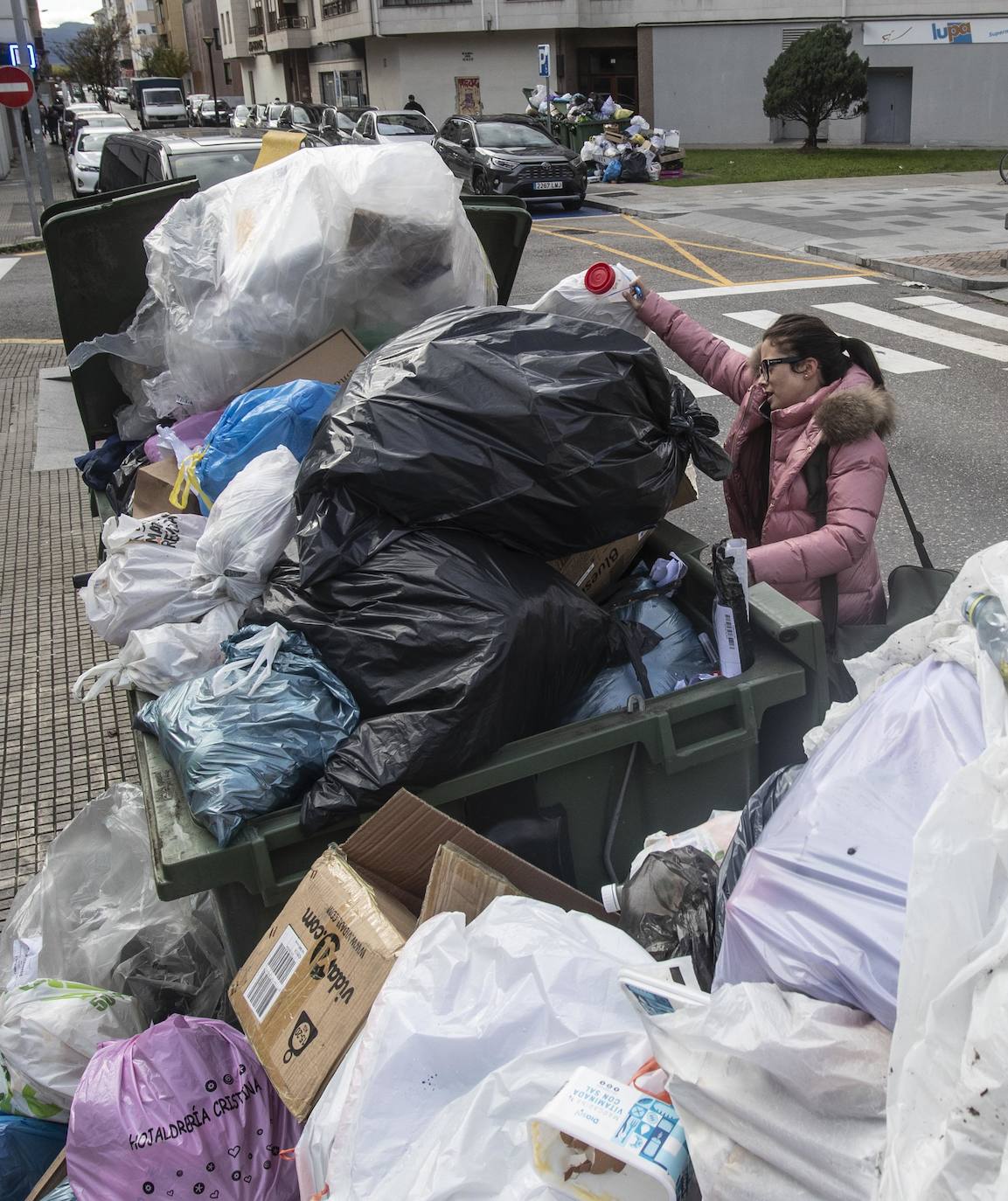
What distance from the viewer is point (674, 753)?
243cm

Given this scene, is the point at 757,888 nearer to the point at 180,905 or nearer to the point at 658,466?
the point at 658,466

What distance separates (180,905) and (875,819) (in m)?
1.85

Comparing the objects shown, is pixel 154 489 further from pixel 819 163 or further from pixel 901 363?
pixel 819 163

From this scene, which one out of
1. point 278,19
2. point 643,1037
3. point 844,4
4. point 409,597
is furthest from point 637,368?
point 278,19

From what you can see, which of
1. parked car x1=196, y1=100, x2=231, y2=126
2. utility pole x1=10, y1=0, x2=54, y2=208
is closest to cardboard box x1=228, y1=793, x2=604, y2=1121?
utility pole x1=10, y1=0, x2=54, y2=208

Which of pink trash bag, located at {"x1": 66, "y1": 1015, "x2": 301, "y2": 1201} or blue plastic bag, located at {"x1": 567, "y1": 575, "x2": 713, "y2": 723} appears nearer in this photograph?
pink trash bag, located at {"x1": 66, "y1": 1015, "x2": 301, "y2": 1201}

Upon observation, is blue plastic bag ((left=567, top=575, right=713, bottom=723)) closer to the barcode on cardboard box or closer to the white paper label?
the barcode on cardboard box

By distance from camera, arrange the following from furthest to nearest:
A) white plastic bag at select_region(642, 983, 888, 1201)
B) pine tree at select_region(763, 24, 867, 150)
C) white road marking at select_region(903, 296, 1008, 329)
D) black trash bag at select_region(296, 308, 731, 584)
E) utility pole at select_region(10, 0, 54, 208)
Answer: pine tree at select_region(763, 24, 867, 150) → utility pole at select_region(10, 0, 54, 208) → white road marking at select_region(903, 296, 1008, 329) → black trash bag at select_region(296, 308, 731, 584) → white plastic bag at select_region(642, 983, 888, 1201)

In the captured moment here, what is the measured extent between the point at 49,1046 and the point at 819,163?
83.4 ft

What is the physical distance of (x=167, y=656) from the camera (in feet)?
8.63

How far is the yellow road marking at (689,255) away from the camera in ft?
39.0

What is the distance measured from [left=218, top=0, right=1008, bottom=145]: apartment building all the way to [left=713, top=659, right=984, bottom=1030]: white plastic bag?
32209 millimetres

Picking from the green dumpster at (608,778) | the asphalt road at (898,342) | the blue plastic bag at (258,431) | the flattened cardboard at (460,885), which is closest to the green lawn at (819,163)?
the asphalt road at (898,342)

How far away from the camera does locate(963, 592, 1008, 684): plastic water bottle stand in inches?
63.2
